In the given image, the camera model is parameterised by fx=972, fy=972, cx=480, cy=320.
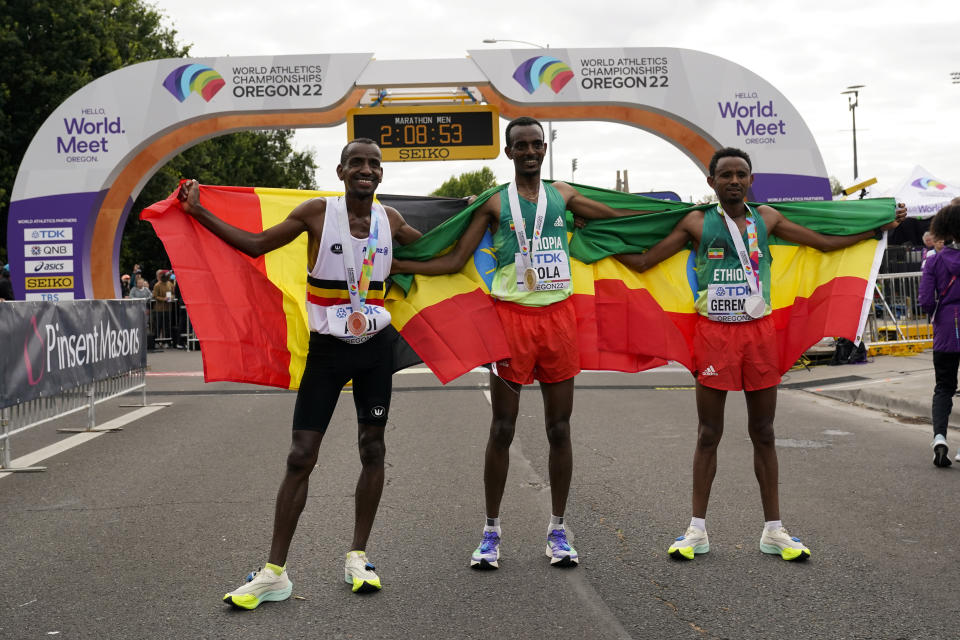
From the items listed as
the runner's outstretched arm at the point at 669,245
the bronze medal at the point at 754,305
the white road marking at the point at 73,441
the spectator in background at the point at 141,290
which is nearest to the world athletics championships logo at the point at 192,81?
the white road marking at the point at 73,441

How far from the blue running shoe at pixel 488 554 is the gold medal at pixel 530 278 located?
1.32m

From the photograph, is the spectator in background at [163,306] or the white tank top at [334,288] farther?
the spectator in background at [163,306]

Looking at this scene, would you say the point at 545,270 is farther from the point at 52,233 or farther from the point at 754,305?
the point at 52,233

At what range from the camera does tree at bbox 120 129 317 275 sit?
36.0 m

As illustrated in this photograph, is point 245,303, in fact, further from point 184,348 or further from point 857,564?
point 184,348

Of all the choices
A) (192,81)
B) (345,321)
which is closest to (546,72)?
(192,81)

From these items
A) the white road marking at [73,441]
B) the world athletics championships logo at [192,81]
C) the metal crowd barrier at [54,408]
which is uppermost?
the world athletics championships logo at [192,81]

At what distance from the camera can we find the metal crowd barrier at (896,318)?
707 inches

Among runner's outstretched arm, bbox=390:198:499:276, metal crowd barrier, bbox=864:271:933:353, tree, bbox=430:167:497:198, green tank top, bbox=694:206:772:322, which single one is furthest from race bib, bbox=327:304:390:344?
tree, bbox=430:167:497:198

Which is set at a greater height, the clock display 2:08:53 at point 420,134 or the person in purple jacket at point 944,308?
the clock display 2:08:53 at point 420,134

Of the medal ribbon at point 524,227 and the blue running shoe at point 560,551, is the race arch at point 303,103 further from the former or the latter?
the blue running shoe at point 560,551

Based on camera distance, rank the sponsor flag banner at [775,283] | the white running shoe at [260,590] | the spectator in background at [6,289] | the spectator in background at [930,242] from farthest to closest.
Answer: the spectator in background at [6,289], the spectator in background at [930,242], the sponsor flag banner at [775,283], the white running shoe at [260,590]

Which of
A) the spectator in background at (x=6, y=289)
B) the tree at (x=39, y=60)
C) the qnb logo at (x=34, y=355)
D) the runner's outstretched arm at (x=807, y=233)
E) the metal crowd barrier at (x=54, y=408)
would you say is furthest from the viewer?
the tree at (x=39, y=60)

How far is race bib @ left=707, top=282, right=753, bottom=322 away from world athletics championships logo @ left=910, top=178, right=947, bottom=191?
2078 cm
